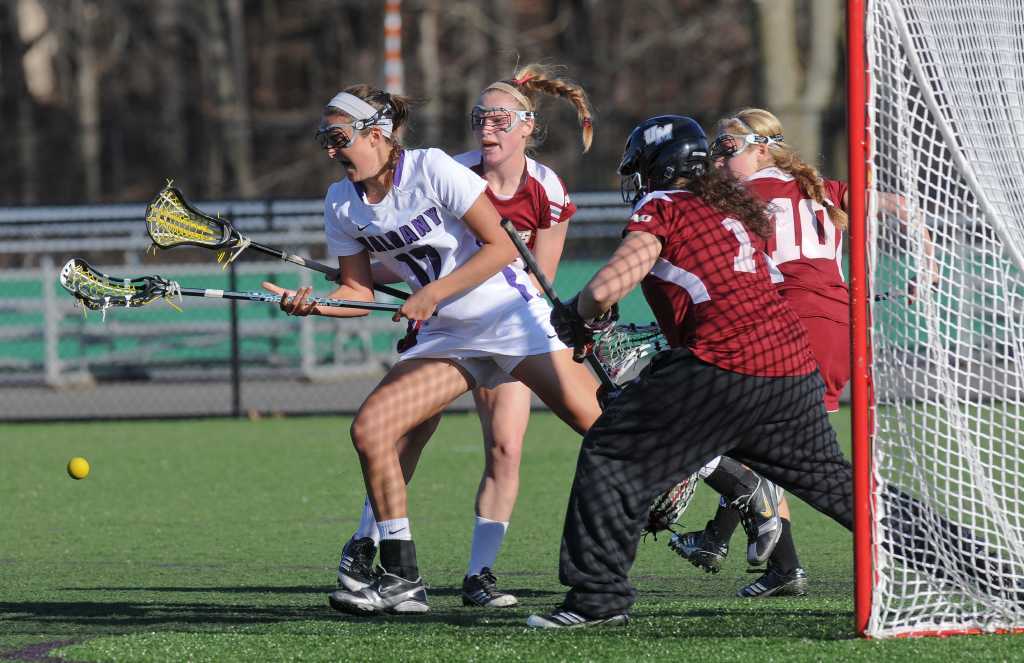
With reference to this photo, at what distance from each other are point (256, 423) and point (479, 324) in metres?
7.91

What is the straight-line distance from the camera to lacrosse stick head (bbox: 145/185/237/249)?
6.02 metres

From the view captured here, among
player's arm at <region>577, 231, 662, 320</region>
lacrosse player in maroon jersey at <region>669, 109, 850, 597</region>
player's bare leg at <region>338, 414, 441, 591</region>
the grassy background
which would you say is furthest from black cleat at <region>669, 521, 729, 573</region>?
player's arm at <region>577, 231, 662, 320</region>

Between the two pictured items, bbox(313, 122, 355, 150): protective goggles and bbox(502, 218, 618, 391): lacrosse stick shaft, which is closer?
bbox(502, 218, 618, 391): lacrosse stick shaft

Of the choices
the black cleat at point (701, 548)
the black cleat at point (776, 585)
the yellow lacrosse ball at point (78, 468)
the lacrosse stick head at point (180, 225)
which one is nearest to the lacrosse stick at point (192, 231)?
the lacrosse stick head at point (180, 225)

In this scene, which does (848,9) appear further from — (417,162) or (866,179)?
(417,162)

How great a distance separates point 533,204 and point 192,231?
4.17 ft

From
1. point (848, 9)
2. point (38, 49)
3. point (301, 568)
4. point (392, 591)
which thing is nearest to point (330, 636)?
point (392, 591)

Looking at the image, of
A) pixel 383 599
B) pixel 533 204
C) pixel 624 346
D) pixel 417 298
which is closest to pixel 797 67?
pixel 624 346

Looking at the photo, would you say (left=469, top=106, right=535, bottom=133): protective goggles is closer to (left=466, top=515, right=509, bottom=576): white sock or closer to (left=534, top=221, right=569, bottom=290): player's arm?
→ (left=534, top=221, right=569, bottom=290): player's arm

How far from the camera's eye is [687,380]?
477 centimetres

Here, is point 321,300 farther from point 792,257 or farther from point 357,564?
point 792,257

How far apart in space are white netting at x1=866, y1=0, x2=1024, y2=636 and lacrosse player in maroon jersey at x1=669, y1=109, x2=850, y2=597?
0.81 metres

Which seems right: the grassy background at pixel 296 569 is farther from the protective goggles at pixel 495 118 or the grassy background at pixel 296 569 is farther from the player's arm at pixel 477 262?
the protective goggles at pixel 495 118

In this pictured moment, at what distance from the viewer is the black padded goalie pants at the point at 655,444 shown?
4773 mm
